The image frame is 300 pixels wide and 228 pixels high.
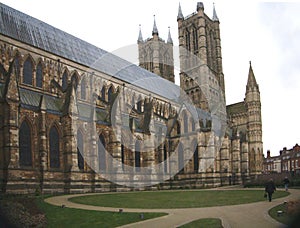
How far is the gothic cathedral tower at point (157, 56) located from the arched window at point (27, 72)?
Answer: 4357 centimetres

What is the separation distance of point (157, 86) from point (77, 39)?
1942 cm

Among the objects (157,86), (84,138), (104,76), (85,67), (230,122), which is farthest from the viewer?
(230,122)

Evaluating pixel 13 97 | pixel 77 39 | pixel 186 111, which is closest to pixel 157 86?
pixel 186 111

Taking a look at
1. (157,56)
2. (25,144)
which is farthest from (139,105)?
(157,56)

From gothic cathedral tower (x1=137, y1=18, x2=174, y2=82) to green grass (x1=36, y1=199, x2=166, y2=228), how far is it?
60849 millimetres

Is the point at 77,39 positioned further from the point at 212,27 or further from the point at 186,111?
the point at 212,27

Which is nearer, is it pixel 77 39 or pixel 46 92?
pixel 46 92

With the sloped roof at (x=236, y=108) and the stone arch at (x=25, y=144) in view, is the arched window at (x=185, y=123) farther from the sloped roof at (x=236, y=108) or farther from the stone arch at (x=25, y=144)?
the sloped roof at (x=236, y=108)

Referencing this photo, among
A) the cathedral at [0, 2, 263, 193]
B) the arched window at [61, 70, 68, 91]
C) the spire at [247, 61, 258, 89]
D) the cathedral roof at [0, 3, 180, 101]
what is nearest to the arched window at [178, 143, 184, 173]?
the cathedral at [0, 2, 263, 193]

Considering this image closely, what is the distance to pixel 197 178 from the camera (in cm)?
4397

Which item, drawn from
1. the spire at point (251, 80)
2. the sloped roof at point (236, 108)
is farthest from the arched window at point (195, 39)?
the sloped roof at point (236, 108)

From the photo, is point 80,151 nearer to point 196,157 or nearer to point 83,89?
point 83,89

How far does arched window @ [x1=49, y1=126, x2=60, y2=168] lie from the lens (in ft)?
104

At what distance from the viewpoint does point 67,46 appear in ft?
A: 140
